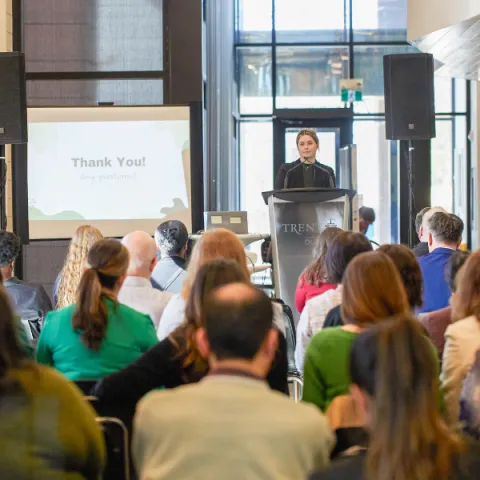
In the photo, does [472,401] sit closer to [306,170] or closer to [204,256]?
[204,256]

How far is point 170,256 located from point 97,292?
201cm

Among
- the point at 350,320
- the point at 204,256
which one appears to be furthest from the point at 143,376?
the point at 204,256

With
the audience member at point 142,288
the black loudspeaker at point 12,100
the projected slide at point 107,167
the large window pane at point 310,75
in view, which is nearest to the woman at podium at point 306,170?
the projected slide at point 107,167

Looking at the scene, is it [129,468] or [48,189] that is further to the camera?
[48,189]

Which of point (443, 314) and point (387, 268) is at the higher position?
point (387, 268)

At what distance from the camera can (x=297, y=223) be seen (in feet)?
18.6

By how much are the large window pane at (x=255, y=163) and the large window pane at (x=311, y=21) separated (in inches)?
52.9

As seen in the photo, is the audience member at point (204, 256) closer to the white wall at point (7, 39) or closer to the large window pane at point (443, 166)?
the white wall at point (7, 39)

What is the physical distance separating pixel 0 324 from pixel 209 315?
43 centimetres

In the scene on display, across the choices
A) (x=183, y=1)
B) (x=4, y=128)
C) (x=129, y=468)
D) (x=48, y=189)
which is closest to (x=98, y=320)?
(x=129, y=468)

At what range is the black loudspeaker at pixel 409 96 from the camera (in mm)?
7180

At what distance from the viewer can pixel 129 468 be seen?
2.67 m

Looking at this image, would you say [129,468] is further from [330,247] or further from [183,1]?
[183,1]

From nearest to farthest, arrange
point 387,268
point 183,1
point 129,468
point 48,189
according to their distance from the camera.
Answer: point 387,268 → point 129,468 → point 48,189 → point 183,1
